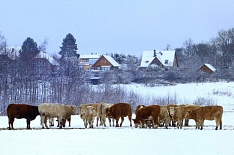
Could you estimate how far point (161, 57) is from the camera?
109250 millimetres

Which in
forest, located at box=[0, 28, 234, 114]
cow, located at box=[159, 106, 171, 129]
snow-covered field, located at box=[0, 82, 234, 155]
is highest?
forest, located at box=[0, 28, 234, 114]

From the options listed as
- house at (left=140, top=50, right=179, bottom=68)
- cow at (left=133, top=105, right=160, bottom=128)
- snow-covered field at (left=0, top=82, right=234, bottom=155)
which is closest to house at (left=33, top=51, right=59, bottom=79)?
house at (left=140, top=50, right=179, bottom=68)

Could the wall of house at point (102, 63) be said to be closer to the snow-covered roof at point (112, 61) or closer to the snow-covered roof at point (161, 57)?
the snow-covered roof at point (112, 61)

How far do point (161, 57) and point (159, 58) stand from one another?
74.0 inches

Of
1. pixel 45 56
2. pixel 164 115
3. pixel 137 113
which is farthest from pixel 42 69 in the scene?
pixel 137 113

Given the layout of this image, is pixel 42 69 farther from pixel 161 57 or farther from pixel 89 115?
pixel 89 115

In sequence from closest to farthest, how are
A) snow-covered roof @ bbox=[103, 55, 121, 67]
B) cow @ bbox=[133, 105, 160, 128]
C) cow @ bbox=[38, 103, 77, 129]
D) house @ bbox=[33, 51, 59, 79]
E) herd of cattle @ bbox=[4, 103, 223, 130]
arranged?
herd of cattle @ bbox=[4, 103, 223, 130] → cow @ bbox=[133, 105, 160, 128] → cow @ bbox=[38, 103, 77, 129] → house @ bbox=[33, 51, 59, 79] → snow-covered roof @ bbox=[103, 55, 121, 67]

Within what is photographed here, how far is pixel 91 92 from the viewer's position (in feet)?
217

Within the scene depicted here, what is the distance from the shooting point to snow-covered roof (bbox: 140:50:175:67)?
107 meters

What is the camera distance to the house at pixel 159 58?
343 ft

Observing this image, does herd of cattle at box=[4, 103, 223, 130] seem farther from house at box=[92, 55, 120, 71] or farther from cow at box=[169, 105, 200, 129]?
house at box=[92, 55, 120, 71]

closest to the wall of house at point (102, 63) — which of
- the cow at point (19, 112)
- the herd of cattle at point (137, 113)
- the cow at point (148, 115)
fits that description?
the herd of cattle at point (137, 113)
